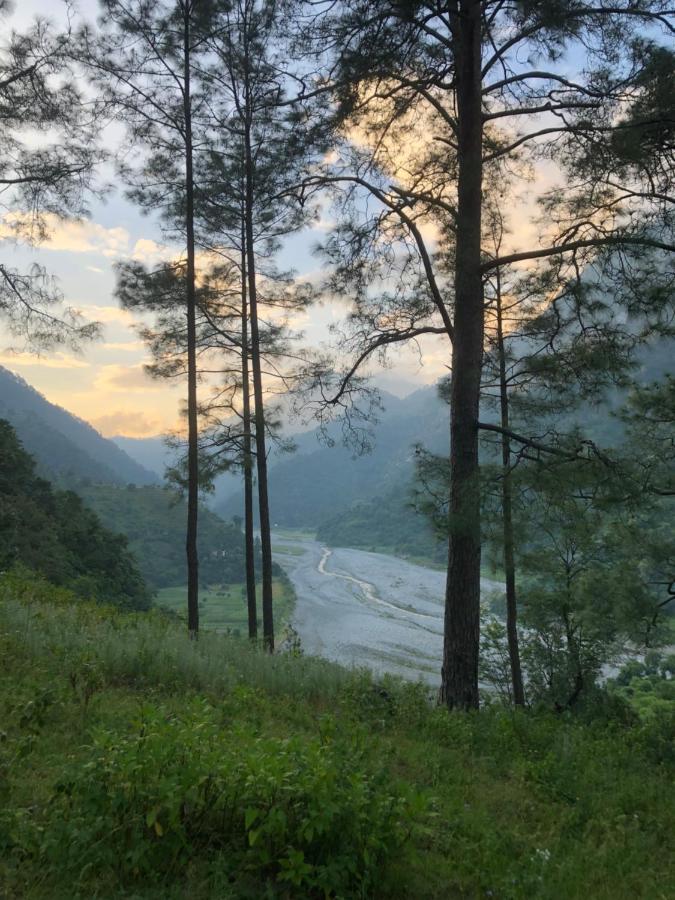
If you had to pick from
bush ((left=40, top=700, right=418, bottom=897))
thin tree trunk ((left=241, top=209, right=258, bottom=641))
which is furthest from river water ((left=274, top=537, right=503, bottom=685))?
bush ((left=40, top=700, right=418, bottom=897))

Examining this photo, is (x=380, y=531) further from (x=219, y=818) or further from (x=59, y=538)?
(x=219, y=818)

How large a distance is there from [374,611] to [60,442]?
293 feet

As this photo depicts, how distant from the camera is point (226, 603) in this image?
63781mm

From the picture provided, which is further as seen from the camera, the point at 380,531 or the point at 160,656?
the point at 380,531

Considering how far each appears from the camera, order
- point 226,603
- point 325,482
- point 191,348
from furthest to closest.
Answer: point 325,482 → point 226,603 → point 191,348

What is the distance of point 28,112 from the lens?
8.47 m

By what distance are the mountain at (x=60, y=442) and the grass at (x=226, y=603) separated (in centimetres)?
2717

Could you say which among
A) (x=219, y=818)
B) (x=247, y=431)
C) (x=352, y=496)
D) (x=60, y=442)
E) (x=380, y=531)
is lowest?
(x=380, y=531)

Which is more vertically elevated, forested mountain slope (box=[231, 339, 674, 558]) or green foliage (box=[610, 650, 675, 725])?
forested mountain slope (box=[231, 339, 674, 558])

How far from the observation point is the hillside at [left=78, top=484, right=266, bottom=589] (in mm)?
71375

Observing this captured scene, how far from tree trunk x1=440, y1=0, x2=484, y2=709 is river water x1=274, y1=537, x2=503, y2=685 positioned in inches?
536

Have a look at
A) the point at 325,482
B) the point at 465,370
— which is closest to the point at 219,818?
the point at 465,370

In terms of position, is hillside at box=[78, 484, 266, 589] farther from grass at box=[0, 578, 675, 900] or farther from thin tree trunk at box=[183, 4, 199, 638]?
grass at box=[0, 578, 675, 900]

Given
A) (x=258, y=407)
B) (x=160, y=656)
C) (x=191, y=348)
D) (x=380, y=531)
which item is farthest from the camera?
(x=380, y=531)
